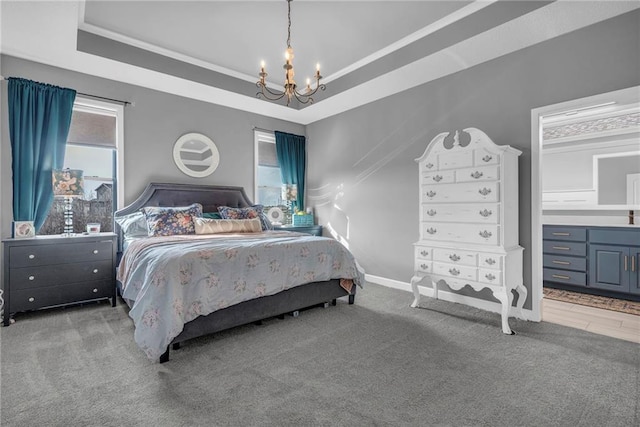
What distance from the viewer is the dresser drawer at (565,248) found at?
4117 millimetres

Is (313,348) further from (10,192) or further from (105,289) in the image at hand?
(10,192)

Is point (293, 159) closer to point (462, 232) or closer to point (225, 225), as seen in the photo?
point (225, 225)

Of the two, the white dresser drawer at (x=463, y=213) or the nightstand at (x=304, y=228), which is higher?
the white dresser drawer at (x=463, y=213)

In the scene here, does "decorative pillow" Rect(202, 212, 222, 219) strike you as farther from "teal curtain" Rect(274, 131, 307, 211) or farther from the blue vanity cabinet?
the blue vanity cabinet

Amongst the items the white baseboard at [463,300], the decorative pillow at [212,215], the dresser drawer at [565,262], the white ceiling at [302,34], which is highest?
the white ceiling at [302,34]

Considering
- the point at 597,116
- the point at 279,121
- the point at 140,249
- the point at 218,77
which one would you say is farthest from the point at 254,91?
the point at 597,116

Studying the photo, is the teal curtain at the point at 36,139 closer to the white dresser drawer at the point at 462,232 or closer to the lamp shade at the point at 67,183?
the lamp shade at the point at 67,183

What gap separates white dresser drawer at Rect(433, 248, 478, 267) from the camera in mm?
2995

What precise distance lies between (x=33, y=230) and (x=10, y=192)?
571 millimetres

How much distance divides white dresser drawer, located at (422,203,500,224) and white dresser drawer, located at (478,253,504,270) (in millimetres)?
301

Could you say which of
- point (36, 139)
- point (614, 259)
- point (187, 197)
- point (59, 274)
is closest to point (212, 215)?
point (187, 197)

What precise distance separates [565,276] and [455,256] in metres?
2.24

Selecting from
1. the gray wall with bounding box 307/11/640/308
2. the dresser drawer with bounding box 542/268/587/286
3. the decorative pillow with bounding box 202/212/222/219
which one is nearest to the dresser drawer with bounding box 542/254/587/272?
the dresser drawer with bounding box 542/268/587/286

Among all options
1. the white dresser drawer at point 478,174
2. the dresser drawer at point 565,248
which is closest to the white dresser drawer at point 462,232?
the white dresser drawer at point 478,174
